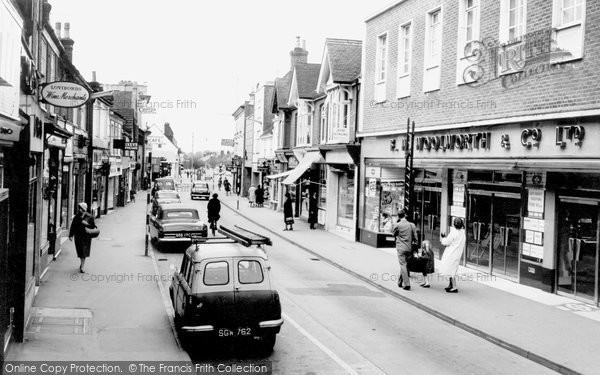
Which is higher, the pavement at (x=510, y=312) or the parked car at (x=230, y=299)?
the parked car at (x=230, y=299)

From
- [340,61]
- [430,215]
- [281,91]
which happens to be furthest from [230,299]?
[281,91]

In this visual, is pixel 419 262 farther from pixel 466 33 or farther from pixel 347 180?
pixel 347 180

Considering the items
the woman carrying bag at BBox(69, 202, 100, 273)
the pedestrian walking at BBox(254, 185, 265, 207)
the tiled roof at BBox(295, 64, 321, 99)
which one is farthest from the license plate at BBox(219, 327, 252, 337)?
the pedestrian walking at BBox(254, 185, 265, 207)

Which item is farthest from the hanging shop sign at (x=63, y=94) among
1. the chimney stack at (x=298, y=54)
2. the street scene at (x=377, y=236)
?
the chimney stack at (x=298, y=54)

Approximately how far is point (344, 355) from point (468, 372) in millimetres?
1905

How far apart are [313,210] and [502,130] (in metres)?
17.0

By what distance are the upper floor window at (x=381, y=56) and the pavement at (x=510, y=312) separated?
7.59 meters

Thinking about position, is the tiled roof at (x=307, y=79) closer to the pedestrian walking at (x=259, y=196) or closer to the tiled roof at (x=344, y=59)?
the tiled roof at (x=344, y=59)

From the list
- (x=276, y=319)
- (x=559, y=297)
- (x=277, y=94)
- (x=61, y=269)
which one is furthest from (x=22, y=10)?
(x=277, y=94)

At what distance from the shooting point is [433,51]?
65.8 feet

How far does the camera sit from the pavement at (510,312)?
1000 cm

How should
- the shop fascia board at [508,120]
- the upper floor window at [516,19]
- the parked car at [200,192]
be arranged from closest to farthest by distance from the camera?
the shop fascia board at [508,120] → the upper floor window at [516,19] → the parked car at [200,192]

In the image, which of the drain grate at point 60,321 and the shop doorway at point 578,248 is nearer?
the drain grate at point 60,321

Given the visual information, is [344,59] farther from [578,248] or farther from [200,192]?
[200,192]
